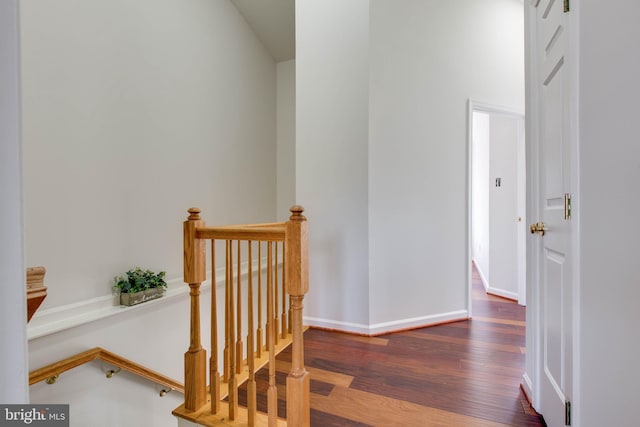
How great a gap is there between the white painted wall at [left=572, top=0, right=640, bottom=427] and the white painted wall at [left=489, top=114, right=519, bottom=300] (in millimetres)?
2650

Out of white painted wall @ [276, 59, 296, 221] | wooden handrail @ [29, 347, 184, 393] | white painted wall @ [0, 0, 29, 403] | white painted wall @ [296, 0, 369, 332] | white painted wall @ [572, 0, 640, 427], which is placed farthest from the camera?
white painted wall @ [276, 59, 296, 221]

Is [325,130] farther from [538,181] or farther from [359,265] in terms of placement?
[538,181]

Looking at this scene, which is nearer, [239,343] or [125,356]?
[239,343]

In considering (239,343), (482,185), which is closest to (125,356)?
(239,343)

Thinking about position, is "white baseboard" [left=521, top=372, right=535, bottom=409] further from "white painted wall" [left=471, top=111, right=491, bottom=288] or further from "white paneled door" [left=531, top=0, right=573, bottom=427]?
"white painted wall" [left=471, top=111, right=491, bottom=288]

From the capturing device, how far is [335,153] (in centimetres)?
265

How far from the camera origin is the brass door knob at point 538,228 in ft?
4.78

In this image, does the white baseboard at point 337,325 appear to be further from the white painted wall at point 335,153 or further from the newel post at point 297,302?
the newel post at point 297,302

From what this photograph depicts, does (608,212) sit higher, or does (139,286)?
(608,212)

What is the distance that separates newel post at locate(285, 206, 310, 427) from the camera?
1.41m

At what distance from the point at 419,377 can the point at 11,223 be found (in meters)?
2.13

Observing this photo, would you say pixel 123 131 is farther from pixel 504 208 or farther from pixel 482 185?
pixel 482 185

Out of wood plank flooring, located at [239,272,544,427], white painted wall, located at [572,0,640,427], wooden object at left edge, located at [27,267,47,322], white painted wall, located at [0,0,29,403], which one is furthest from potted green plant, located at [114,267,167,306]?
white painted wall, located at [572,0,640,427]

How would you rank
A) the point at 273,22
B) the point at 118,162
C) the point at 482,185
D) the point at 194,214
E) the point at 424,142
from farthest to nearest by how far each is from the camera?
the point at 482,185, the point at 273,22, the point at 424,142, the point at 118,162, the point at 194,214
